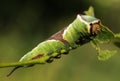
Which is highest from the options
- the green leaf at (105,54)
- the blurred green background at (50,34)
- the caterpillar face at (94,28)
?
the blurred green background at (50,34)

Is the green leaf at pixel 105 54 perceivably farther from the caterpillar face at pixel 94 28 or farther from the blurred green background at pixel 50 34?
the blurred green background at pixel 50 34

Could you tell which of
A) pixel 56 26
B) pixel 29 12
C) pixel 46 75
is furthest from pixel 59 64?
pixel 29 12

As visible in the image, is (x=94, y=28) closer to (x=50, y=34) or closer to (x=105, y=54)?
(x=105, y=54)

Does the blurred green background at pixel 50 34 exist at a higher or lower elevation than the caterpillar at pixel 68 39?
higher

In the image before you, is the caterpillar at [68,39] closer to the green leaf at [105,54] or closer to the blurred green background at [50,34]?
the green leaf at [105,54]

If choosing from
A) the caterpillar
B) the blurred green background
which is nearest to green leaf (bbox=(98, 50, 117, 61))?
the caterpillar

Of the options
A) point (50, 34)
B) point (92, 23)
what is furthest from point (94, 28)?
point (50, 34)

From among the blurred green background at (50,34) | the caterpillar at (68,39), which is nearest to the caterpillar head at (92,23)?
the caterpillar at (68,39)

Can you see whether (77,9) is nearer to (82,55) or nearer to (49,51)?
(82,55)

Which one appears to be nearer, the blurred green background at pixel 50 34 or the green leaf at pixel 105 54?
the green leaf at pixel 105 54
